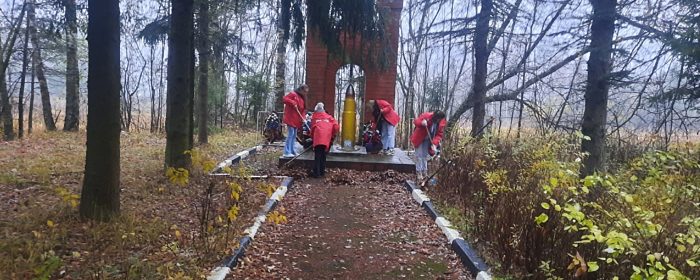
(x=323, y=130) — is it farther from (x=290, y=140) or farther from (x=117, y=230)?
(x=117, y=230)

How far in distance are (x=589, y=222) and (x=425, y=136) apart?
6.15 metres

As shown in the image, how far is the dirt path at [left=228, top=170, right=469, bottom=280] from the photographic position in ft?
14.1

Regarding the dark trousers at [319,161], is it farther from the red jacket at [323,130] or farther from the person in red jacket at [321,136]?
the red jacket at [323,130]

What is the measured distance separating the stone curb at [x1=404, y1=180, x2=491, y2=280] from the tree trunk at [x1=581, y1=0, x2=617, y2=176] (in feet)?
10.3

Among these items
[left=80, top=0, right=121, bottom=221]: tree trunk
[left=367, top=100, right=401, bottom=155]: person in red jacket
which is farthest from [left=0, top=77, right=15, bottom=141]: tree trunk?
[left=80, top=0, right=121, bottom=221]: tree trunk

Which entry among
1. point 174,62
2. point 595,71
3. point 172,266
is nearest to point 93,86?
point 172,266

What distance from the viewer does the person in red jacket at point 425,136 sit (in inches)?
332

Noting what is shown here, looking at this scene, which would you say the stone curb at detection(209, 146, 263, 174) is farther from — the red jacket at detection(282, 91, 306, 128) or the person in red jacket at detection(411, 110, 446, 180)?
the person in red jacket at detection(411, 110, 446, 180)

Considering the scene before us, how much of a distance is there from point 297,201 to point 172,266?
12.3 ft

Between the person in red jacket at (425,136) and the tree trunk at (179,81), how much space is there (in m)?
4.32

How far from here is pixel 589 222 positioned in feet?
7.87

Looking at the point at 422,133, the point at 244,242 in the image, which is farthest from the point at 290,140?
the point at 244,242

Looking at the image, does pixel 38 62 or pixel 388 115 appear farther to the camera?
pixel 38 62

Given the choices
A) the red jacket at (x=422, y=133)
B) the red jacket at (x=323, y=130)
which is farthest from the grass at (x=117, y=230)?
the red jacket at (x=422, y=133)
